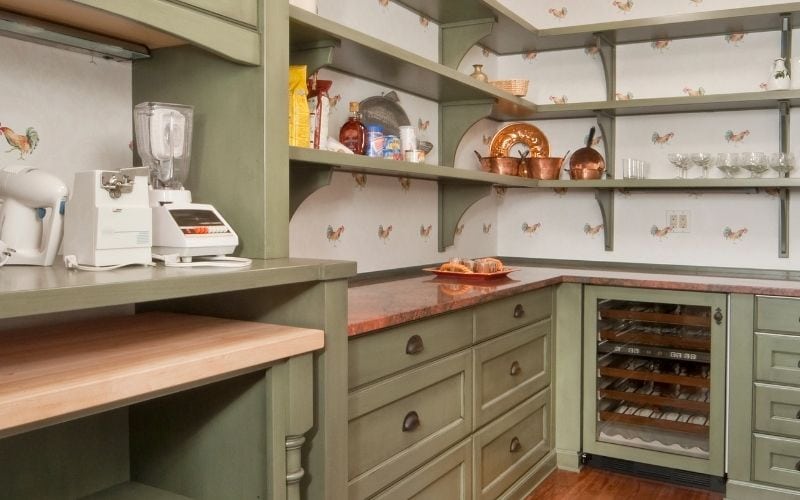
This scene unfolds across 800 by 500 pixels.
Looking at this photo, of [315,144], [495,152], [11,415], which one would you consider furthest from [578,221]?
[11,415]

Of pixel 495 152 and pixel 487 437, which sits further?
pixel 495 152

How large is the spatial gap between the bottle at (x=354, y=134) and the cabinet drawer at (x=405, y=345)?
626 mm

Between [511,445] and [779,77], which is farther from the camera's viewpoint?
[779,77]

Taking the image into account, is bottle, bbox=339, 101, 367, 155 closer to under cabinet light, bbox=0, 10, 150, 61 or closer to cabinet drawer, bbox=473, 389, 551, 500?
under cabinet light, bbox=0, 10, 150, 61

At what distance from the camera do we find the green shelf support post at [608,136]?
11.5 ft

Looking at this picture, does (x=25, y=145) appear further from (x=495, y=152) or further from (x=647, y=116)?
(x=647, y=116)

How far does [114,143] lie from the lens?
1.67 m

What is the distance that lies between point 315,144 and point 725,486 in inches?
82.7

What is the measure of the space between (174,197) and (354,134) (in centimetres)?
96

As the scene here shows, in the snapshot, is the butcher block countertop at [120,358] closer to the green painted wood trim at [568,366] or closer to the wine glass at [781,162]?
the green painted wood trim at [568,366]

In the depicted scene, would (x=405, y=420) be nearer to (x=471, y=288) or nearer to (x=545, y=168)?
(x=471, y=288)

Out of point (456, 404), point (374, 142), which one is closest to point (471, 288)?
point (456, 404)

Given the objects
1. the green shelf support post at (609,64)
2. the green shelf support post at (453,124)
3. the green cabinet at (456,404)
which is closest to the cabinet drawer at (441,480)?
the green cabinet at (456,404)

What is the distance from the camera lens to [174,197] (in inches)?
58.2
